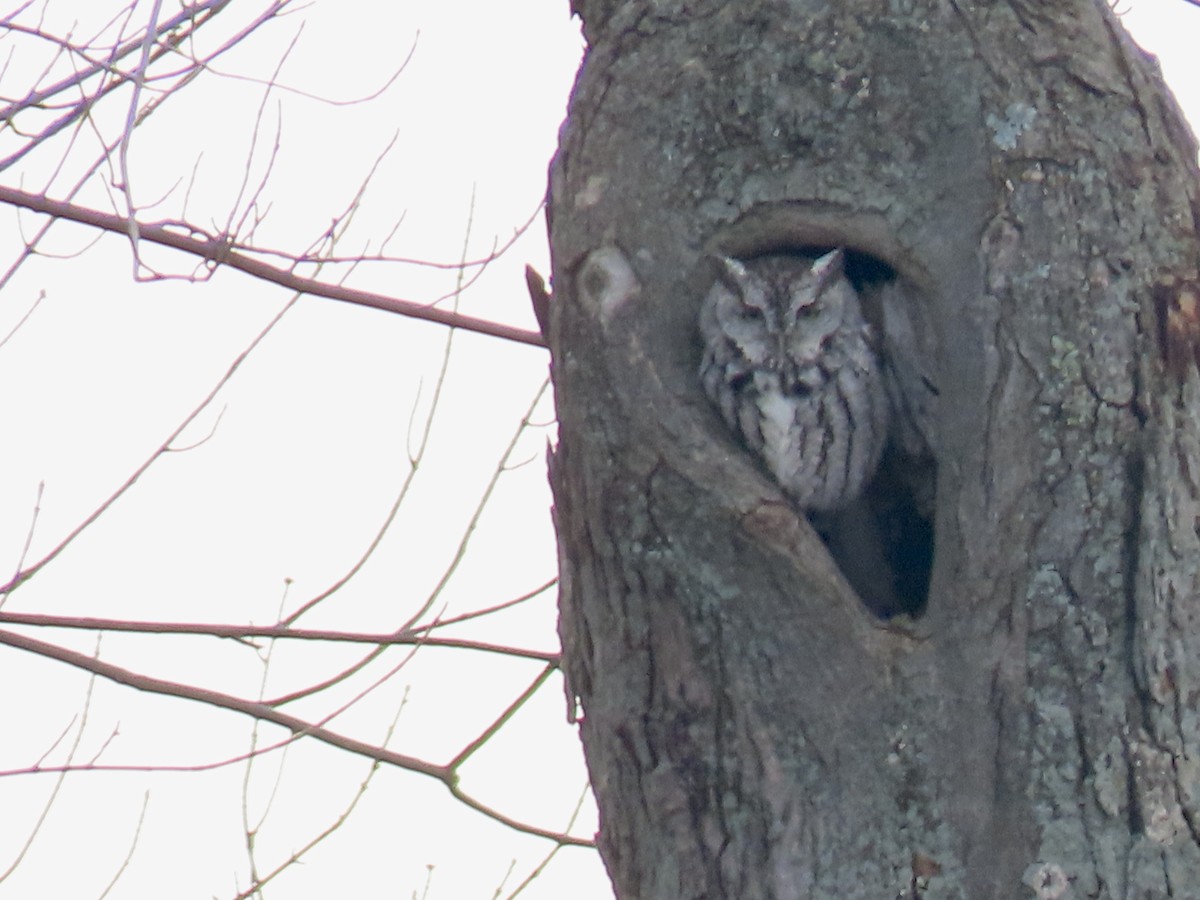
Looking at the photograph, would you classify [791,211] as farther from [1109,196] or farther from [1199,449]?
[1199,449]

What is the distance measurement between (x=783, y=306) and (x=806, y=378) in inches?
8.0

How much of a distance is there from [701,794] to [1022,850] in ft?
1.60

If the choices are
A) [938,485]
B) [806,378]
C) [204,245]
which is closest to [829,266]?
[806,378]

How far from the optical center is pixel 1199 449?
2.24 metres

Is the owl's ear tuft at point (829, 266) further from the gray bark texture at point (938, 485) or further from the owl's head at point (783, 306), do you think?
the gray bark texture at point (938, 485)

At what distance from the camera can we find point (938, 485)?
2.43 metres

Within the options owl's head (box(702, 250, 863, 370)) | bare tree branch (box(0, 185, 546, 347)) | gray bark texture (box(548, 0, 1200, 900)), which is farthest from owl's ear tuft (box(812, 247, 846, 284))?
bare tree branch (box(0, 185, 546, 347))

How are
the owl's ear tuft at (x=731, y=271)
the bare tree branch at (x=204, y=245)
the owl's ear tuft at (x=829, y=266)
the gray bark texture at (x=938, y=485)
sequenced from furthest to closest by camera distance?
1. the bare tree branch at (x=204, y=245)
2. the owl's ear tuft at (x=829, y=266)
3. the owl's ear tuft at (x=731, y=271)
4. the gray bark texture at (x=938, y=485)

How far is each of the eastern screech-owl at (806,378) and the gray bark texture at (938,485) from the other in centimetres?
22

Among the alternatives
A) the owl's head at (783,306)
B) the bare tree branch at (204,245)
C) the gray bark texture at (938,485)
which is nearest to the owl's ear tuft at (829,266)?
the owl's head at (783,306)

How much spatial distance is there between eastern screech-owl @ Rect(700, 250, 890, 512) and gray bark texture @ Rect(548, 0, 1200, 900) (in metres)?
0.22

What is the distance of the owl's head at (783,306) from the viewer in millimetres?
2749

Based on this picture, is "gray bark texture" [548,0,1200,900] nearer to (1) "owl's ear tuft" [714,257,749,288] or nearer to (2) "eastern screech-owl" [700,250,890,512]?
(1) "owl's ear tuft" [714,257,749,288]

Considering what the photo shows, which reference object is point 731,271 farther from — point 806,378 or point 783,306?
point 806,378
